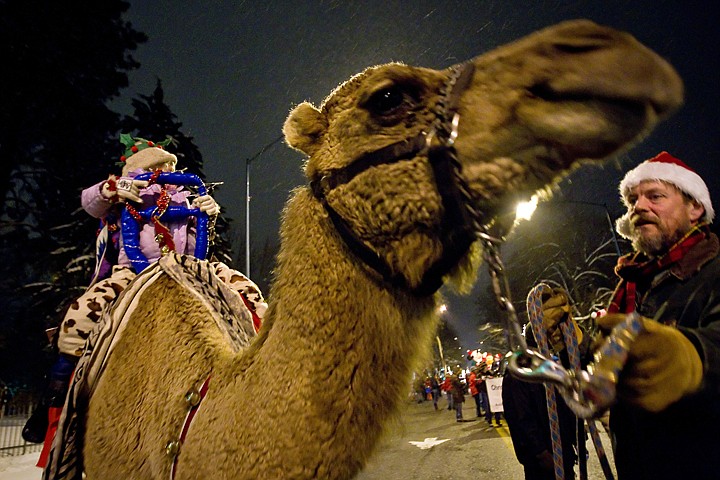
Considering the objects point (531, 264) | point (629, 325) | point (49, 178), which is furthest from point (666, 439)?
point (531, 264)

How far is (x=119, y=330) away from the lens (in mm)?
2779

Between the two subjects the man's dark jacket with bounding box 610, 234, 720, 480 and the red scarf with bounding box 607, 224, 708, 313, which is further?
the red scarf with bounding box 607, 224, 708, 313

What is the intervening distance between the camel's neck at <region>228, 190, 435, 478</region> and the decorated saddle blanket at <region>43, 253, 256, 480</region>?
0.89m

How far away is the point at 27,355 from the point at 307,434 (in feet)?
90.3

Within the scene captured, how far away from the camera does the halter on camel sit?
1353 mm

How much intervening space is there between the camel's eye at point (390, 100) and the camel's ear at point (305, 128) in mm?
340

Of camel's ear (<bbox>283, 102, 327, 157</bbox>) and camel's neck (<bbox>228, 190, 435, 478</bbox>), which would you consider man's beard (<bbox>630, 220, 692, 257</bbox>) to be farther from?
camel's ear (<bbox>283, 102, 327, 157</bbox>)

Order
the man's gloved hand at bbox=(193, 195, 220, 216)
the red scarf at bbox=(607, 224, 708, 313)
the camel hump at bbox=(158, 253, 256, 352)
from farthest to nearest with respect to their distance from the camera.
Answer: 1. the man's gloved hand at bbox=(193, 195, 220, 216)
2. the camel hump at bbox=(158, 253, 256, 352)
3. the red scarf at bbox=(607, 224, 708, 313)

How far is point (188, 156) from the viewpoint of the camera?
61.6 ft

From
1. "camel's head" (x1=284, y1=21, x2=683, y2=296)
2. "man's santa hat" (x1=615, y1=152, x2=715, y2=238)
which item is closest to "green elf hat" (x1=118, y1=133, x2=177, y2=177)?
"camel's head" (x1=284, y1=21, x2=683, y2=296)

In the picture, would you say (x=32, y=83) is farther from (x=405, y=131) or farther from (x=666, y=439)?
(x=666, y=439)

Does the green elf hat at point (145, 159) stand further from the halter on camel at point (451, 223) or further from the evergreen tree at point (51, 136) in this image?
the evergreen tree at point (51, 136)

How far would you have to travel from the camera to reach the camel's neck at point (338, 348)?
5.41 ft

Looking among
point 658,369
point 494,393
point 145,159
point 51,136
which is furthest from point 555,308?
point 51,136
